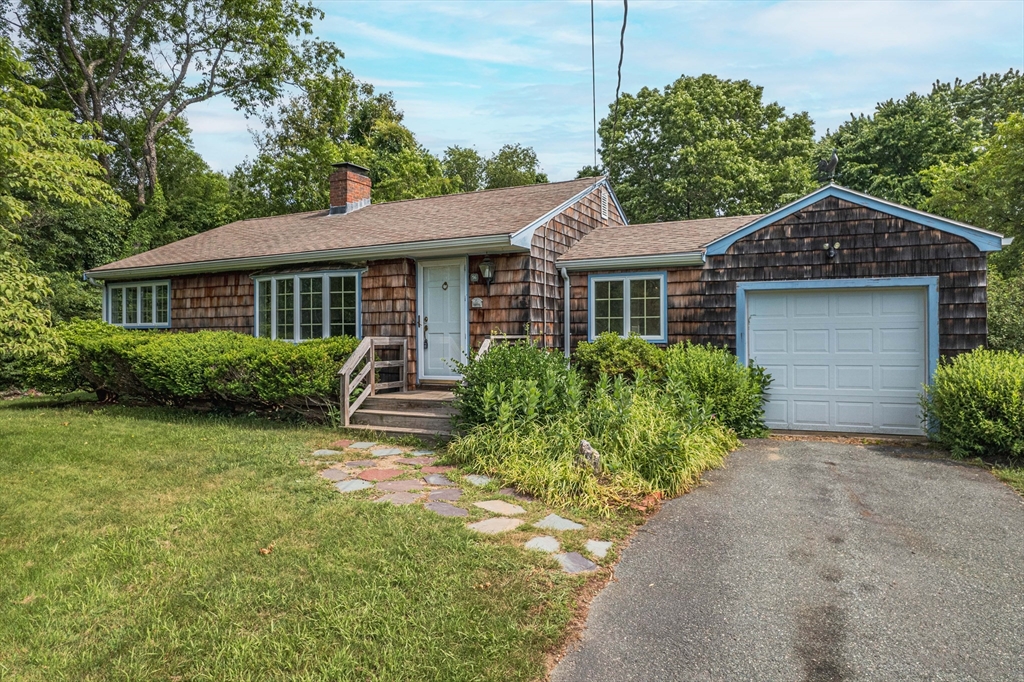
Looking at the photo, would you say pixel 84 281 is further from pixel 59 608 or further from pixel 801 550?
pixel 801 550

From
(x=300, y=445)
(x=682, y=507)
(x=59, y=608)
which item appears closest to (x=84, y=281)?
(x=300, y=445)

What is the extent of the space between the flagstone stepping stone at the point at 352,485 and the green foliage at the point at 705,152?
2082cm

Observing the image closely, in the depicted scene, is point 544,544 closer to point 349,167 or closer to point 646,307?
point 646,307

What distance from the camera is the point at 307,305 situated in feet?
36.3

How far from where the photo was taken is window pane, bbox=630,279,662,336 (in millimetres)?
9812

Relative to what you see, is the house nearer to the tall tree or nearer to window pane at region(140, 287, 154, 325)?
window pane at region(140, 287, 154, 325)

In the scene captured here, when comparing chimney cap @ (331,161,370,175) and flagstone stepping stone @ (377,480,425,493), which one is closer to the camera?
flagstone stepping stone @ (377,480,425,493)

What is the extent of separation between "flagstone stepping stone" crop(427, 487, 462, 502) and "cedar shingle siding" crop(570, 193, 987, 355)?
215 inches

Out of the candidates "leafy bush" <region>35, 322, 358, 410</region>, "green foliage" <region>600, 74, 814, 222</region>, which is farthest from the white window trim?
"green foliage" <region>600, 74, 814, 222</region>

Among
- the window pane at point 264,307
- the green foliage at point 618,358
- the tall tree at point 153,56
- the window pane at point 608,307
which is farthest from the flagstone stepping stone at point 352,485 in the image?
the tall tree at point 153,56

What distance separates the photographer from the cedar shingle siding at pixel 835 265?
7.91 meters

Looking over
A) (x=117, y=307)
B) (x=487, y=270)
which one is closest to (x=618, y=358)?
(x=487, y=270)

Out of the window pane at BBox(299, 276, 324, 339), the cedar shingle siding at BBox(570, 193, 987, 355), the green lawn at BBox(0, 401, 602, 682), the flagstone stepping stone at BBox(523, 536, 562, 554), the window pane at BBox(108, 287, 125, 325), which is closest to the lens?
the green lawn at BBox(0, 401, 602, 682)

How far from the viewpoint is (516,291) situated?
9.54 metres
